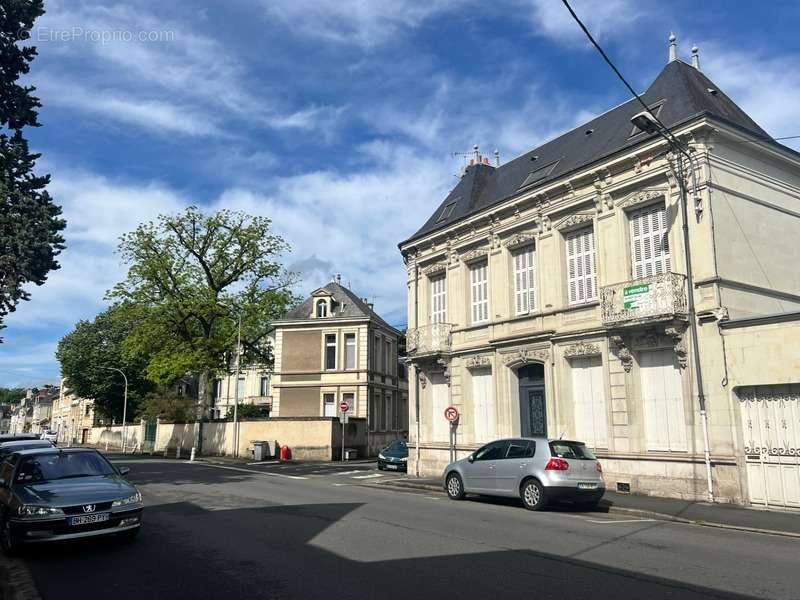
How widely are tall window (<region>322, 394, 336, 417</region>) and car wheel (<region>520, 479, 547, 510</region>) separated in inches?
1116

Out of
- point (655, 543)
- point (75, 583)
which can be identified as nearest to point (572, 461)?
point (655, 543)

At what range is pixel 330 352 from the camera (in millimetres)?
42594

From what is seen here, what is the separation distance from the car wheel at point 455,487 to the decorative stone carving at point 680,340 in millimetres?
6303

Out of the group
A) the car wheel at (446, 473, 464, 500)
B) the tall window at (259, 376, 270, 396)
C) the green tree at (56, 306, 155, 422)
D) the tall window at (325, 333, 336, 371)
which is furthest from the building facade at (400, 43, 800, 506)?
the green tree at (56, 306, 155, 422)

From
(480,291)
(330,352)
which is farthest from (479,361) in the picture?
(330,352)

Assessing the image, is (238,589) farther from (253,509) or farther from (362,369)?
(362,369)

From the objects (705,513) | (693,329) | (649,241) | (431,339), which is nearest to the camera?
(705,513)

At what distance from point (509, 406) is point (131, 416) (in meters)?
53.4

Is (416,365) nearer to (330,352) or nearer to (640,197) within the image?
(640,197)

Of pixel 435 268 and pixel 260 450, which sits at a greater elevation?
pixel 435 268

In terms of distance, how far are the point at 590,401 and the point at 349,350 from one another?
990 inches

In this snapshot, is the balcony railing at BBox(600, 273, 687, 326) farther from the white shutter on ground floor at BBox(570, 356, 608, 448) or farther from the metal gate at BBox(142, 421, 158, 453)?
the metal gate at BBox(142, 421, 158, 453)

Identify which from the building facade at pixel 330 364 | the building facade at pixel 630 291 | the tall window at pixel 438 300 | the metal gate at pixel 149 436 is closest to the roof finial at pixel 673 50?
the building facade at pixel 630 291

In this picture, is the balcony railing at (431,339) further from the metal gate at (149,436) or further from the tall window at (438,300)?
the metal gate at (149,436)
